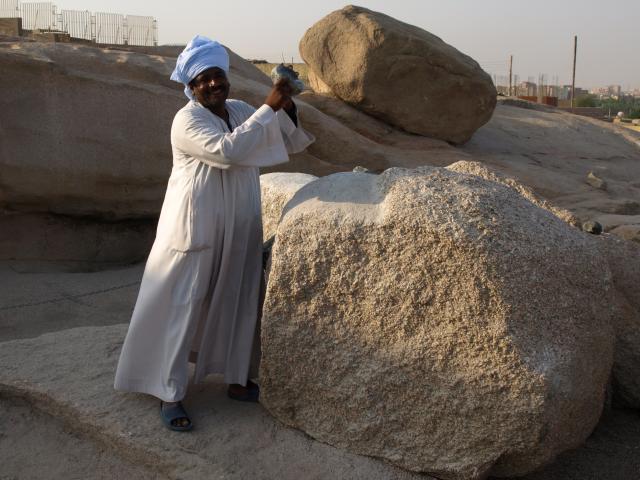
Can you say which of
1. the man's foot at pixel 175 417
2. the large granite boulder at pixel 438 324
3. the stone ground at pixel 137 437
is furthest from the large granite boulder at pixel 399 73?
the man's foot at pixel 175 417

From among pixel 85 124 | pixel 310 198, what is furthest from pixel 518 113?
pixel 310 198

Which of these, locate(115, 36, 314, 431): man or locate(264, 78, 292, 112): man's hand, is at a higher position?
locate(264, 78, 292, 112): man's hand

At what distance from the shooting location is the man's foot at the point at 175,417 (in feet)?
9.01

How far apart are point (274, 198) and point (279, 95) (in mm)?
730

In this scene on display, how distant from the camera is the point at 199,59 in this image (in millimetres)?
2773

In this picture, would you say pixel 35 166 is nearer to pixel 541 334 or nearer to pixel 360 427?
pixel 360 427

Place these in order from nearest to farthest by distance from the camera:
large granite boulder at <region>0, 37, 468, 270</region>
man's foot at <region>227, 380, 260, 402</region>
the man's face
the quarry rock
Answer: the man's face < man's foot at <region>227, 380, 260, 402</region> < the quarry rock < large granite boulder at <region>0, 37, 468, 270</region>

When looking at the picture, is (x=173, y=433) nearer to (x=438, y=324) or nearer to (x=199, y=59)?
(x=438, y=324)

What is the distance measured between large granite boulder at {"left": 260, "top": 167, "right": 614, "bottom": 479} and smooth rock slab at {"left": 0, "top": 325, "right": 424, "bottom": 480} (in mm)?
96

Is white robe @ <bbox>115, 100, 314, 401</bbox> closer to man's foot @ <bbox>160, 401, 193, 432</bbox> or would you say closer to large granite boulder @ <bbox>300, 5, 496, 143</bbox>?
man's foot @ <bbox>160, 401, 193, 432</bbox>

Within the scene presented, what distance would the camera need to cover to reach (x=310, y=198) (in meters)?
2.74

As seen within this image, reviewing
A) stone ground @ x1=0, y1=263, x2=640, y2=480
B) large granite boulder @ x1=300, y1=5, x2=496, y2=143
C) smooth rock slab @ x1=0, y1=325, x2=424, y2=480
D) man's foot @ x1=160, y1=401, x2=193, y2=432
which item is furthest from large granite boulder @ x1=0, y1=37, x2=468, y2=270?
man's foot @ x1=160, y1=401, x2=193, y2=432

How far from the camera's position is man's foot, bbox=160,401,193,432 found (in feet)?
9.01

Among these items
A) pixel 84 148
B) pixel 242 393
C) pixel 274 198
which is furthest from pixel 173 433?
pixel 84 148
